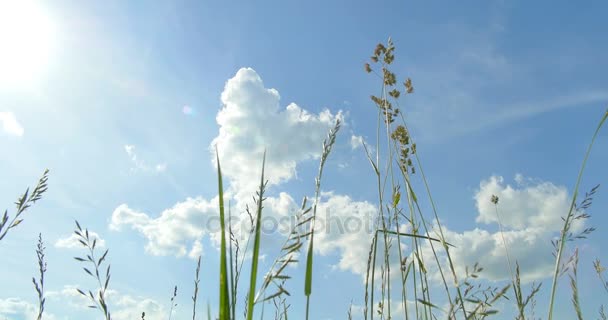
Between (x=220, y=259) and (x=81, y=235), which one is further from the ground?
(x=81, y=235)

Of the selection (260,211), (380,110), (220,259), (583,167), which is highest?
(380,110)

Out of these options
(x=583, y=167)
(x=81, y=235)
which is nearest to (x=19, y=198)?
(x=81, y=235)

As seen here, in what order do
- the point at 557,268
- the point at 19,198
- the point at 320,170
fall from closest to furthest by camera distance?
the point at 320,170, the point at 557,268, the point at 19,198

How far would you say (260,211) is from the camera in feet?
4.11

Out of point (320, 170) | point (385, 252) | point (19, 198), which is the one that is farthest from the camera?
point (385, 252)

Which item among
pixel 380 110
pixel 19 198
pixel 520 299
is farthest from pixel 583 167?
pixel 19 198

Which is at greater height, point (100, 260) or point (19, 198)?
point (19, 198)

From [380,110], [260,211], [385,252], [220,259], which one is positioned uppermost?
[380,110]

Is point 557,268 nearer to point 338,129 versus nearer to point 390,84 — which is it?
point 338,129

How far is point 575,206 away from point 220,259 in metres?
1.97

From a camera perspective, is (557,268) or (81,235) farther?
(557,268)

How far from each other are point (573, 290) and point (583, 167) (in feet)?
2.43

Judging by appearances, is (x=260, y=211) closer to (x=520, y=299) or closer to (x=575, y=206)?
(x=520, y=299)

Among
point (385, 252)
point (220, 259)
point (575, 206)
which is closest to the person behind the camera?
point (220, 259)
